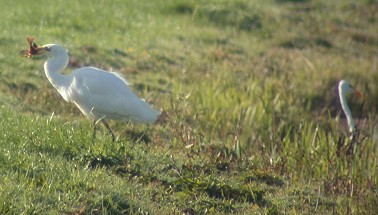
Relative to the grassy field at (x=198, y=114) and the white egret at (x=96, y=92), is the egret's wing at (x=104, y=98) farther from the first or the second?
the grassy field at (x=198, y=114)

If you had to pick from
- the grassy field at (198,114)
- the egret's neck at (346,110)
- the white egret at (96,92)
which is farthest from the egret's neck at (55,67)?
the egret's neck at (346,110)

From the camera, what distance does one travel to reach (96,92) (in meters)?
9.03

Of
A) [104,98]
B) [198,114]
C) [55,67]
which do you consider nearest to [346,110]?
[198,114]

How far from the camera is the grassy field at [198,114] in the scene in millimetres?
7641

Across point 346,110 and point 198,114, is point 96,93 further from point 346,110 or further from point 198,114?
point 346,110

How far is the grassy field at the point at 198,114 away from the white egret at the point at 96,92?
0.89 ft

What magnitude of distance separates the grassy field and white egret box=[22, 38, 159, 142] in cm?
27

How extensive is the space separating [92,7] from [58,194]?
8.27 m

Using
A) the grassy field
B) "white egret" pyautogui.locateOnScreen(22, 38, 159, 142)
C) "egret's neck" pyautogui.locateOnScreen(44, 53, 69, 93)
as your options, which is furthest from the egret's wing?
the grassy field

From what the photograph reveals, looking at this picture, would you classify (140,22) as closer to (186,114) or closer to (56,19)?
(56,19)

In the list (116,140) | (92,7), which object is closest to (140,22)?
(92,7)

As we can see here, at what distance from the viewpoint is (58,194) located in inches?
275

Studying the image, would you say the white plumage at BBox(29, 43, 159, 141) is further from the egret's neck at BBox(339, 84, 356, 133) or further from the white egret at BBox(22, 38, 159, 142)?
the egret's neck at BBox(339, 84, 356, 133)

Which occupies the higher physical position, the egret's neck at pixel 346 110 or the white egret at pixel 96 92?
the white egret at pixel 96 92
